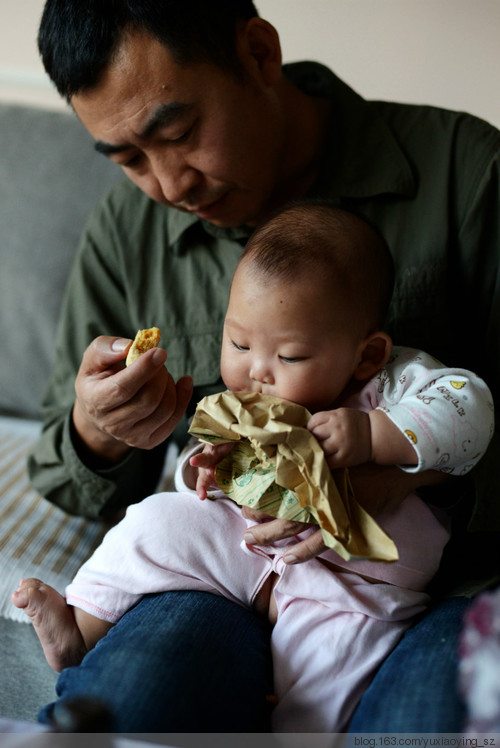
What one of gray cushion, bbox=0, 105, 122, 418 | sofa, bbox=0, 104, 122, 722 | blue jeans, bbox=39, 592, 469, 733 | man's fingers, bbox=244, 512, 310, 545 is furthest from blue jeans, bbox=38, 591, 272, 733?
gray cushion, bbox=0, 105, 122, 418

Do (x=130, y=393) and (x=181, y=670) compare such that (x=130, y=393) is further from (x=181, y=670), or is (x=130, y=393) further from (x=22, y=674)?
(x=22, y=674)

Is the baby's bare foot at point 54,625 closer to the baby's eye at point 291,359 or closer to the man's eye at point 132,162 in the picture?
the baby's eye at point 291,359

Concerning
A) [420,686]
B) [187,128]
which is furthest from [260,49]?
[420,686]

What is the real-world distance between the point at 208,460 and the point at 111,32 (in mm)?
608

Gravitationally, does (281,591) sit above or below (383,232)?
below

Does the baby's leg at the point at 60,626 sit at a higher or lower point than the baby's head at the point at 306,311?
lower

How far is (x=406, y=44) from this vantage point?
5.31 feet

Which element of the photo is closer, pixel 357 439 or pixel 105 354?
pixel 357 439

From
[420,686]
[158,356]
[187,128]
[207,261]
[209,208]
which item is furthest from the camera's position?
[207,261]

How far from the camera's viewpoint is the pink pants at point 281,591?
2.58 feet

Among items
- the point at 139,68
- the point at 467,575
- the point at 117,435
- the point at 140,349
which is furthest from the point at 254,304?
the point at 467,575

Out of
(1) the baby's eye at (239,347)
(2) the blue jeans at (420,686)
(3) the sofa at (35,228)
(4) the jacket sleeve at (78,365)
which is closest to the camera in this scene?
(2) the blue jeans at (420,686)

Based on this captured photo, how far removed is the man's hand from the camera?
2.74ft

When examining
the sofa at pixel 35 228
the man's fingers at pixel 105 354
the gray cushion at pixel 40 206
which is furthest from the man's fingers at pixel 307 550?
the gray cushion at pixel 40 206
